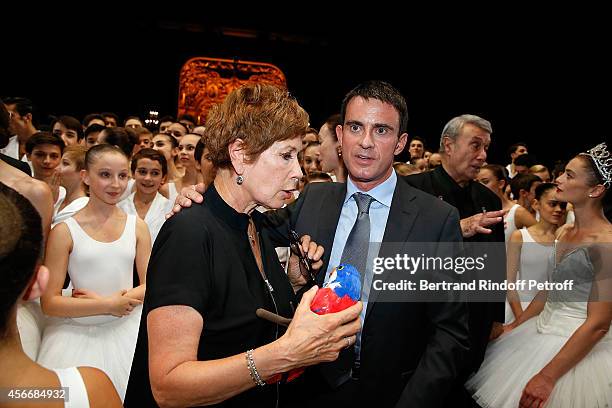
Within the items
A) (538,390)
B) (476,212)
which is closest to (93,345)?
(538,390)

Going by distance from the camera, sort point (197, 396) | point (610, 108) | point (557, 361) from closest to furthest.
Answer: point (197, 396), point (557, 361), point (610, 108)

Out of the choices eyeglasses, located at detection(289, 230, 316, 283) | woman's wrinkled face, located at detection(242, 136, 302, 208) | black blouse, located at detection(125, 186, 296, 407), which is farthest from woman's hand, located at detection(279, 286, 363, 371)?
eyeglasses, located at detection(289, 230, 316, 283)

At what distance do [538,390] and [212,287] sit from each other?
2348 millimetres

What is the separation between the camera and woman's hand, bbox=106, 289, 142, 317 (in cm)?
299

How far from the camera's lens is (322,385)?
1.95 meters

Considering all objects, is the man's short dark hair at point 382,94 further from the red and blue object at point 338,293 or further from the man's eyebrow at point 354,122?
the red and blue object at point 338,293

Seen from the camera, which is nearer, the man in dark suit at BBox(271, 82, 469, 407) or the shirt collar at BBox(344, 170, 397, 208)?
the man in dark suit at BBox(271, 82, 469, 407)

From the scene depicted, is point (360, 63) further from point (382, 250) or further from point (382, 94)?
→ point (382, 250)

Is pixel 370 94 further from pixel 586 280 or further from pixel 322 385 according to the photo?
pixel 586 280

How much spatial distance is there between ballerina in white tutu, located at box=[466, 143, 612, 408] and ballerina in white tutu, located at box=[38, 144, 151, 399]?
2.26 meters

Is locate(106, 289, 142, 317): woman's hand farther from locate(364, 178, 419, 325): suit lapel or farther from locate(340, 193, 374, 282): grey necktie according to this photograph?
locate(364, 178, 419, 325): suit lapel

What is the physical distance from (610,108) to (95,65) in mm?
9499

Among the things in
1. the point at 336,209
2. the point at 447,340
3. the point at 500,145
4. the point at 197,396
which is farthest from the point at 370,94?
the point at 500,145

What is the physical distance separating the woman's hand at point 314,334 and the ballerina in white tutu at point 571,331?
6.92ft
